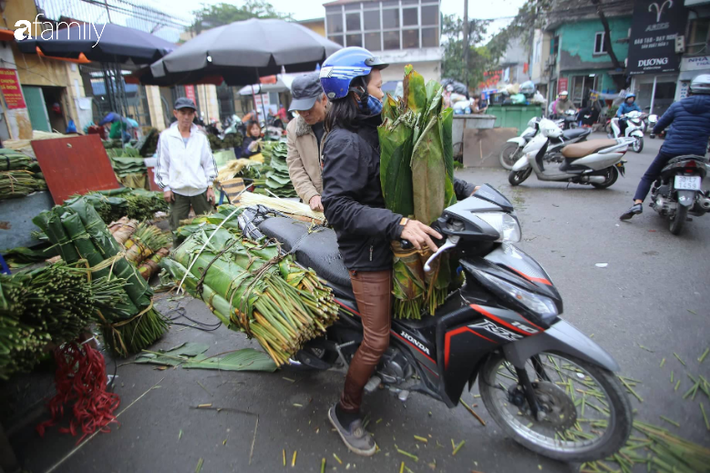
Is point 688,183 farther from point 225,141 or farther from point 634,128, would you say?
point 225,141

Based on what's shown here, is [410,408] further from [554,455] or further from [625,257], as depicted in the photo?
[625,257]

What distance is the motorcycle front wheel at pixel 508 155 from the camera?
9828mm

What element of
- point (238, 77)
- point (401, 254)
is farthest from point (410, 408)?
point (238, 77)

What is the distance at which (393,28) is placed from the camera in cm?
2619

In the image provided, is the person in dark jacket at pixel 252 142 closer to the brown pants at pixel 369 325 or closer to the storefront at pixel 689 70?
the brown pants at pixel 369 325

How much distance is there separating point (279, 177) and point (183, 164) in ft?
4.48

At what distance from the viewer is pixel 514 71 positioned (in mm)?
47938

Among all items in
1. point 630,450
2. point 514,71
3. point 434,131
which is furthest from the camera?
point 514,71

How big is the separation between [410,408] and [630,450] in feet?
3.77

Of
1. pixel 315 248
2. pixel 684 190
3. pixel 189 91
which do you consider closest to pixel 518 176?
pixel 684 190

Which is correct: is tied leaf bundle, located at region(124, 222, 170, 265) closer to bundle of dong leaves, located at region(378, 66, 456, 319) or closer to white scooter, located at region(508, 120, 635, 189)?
bundle of dong leaves, located at region(378, 66, 456, 319)

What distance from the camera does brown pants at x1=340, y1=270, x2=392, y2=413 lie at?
6.69ft

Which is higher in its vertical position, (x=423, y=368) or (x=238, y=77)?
(x=238, y=77)

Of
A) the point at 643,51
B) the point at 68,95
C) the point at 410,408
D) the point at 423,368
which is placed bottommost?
the point at 410,408
